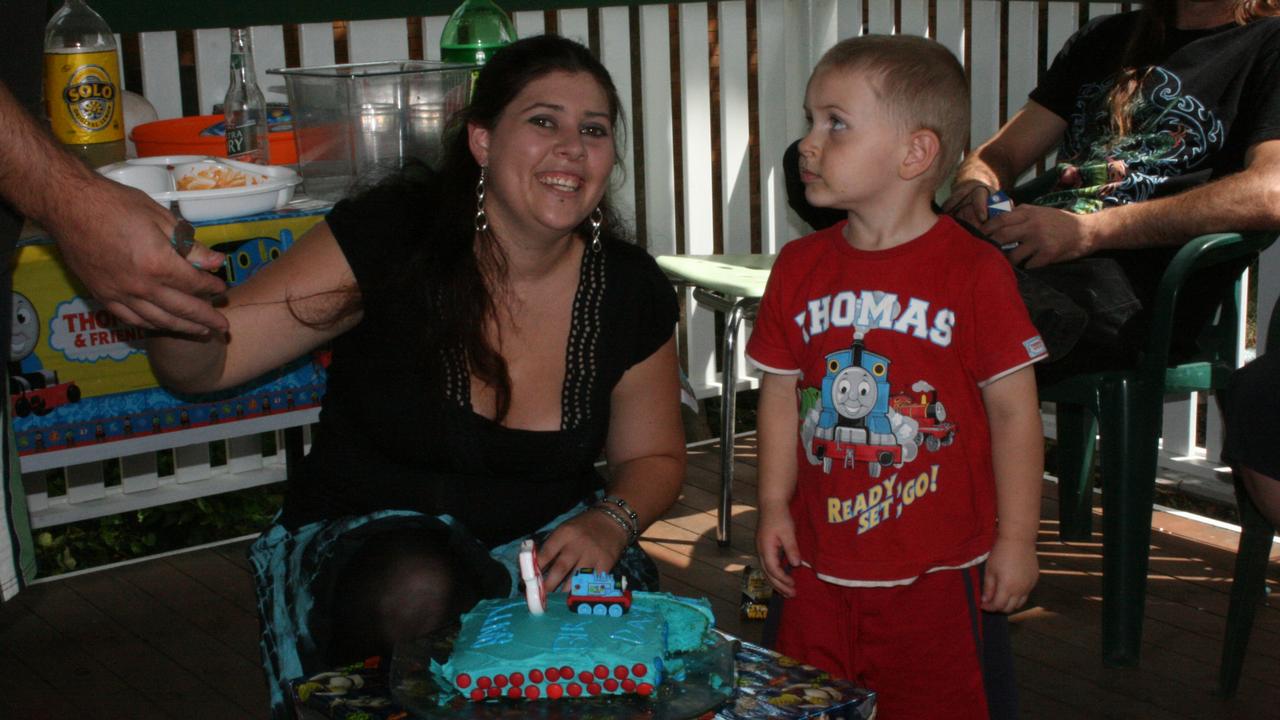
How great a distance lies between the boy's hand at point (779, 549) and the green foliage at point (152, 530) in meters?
2.29

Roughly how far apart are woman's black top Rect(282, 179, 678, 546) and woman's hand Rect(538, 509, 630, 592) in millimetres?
141

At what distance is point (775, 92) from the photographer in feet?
14.9

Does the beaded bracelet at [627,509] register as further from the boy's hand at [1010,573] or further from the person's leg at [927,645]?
the boy's hand at [1010,573]

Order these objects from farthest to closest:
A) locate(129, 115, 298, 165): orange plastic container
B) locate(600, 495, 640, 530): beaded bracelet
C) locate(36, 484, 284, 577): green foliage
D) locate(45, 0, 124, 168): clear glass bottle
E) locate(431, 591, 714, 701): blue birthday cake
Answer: locate(36, 484, 284, 577): green foliage → locate(129, 115, 298, 165): orange plastic container → locate(45, 0, 124, 168): clear glass bottle → locate(600, 495, 640, 530): beaded bracelet → locate(431, 591, 714, 701): blue birthday cake

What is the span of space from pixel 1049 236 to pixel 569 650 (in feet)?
5.62

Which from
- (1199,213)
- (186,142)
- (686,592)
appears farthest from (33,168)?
(1199,213)

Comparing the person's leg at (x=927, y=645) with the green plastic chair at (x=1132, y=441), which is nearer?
the person's leg at (x=927, y=645)

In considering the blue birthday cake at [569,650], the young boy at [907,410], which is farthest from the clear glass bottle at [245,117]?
the blue birthday cake at [569,650]

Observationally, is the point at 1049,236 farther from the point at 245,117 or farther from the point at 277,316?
the point at 245,117

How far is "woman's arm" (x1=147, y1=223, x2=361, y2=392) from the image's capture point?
2.00 metres

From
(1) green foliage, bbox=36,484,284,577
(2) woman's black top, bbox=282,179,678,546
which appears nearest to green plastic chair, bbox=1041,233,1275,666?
→ (2) woman's black top, bbox=282,179,678,546

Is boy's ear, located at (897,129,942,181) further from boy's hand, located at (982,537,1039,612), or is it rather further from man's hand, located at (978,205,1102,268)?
man's hand, located at (978,205,1102,268)

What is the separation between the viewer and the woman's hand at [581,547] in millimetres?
1877

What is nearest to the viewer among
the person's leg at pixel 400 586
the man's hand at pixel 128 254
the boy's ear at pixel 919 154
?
the man's hand at pixel 128 254
